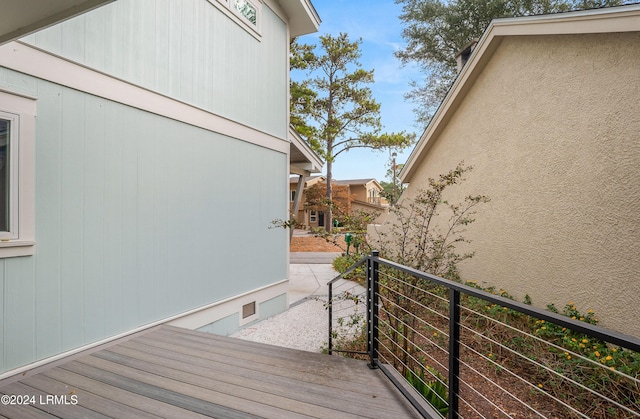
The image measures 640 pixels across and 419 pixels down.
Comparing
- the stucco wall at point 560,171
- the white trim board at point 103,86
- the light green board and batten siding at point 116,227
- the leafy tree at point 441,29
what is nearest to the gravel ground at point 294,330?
the light green board and batten siding at point 116,227

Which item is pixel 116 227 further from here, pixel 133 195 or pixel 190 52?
pixel 190 52

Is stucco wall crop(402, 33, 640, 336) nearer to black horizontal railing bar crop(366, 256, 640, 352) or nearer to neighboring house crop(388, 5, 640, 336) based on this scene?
neighboring house crop(388, 5, 640, 336)

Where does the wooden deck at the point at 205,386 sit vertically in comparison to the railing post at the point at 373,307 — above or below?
below

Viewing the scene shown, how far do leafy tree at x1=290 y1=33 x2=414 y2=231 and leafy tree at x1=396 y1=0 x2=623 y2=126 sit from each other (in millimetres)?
3317

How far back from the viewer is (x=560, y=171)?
4.68m

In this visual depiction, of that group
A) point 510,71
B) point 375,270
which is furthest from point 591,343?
point 510,71

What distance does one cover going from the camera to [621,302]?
382 cm

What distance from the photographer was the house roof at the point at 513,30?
3.67 m

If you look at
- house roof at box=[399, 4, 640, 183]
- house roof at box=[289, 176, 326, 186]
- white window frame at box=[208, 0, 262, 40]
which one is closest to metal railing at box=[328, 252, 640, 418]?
house roof at box=[399, 4, 640, 183]

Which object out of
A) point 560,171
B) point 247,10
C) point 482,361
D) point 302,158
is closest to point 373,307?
point 482,361

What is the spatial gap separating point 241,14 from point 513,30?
425 cm

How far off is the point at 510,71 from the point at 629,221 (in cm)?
307

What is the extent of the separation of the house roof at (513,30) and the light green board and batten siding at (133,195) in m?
3.83

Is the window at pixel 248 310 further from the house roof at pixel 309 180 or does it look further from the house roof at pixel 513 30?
the house roof at pixel 309 180
